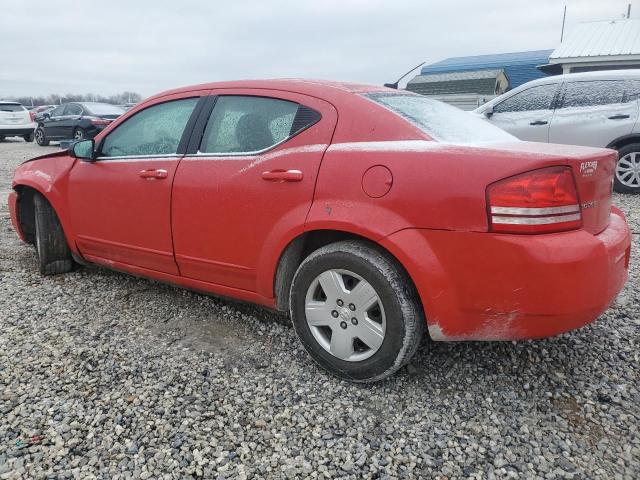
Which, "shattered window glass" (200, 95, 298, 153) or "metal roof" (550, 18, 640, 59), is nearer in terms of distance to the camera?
"shattered window glass" (200, 95, 298, 153)

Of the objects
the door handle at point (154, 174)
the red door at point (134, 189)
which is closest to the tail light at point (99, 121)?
the red door at point (134, 189)

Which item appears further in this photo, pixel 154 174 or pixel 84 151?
pixel 84 151

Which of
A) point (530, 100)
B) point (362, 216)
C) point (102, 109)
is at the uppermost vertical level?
point (102, 109)

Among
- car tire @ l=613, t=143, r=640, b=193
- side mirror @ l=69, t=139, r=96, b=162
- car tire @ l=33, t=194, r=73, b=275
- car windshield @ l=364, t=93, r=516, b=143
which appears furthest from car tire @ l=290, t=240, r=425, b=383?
car tire @ l=613, t=143, r=640, b=193

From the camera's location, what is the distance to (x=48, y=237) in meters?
3.80

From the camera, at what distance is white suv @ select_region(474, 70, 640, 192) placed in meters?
6.62

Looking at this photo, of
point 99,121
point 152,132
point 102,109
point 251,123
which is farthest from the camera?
point 102,109

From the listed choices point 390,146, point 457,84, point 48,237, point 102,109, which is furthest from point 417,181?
point 102,109

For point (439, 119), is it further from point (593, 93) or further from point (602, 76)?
point (602, 76)

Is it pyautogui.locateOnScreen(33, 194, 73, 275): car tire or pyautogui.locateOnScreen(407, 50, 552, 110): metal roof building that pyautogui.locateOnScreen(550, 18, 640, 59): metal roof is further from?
pyautogui.locateOnScreen(33, 194, 73, 275): car tire

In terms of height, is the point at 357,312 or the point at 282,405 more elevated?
the point at 357,312

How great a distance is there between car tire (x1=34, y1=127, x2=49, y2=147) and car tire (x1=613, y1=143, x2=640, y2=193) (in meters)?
16.3

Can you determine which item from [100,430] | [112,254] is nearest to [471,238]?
[100,430]

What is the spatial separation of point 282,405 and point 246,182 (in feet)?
3.72
